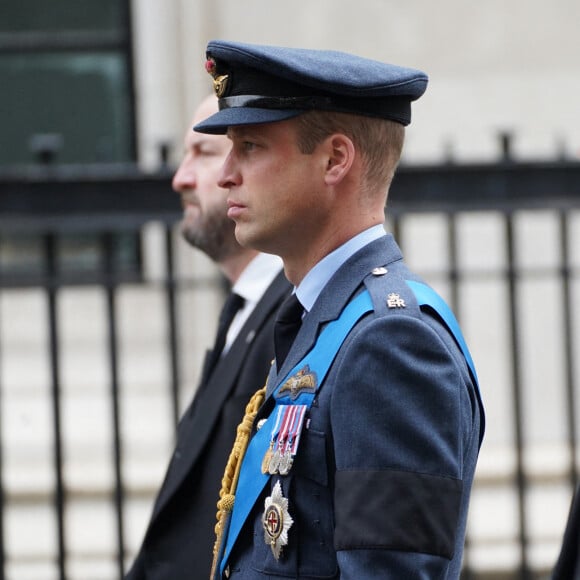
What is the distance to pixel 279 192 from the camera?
2238mm

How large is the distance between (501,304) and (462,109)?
101cm

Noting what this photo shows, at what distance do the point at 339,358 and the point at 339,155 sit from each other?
1.13ft

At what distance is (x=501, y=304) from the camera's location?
6668 mm

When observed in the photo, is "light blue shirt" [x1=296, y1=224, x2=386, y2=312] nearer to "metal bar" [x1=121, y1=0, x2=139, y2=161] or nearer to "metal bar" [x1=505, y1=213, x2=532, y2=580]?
"metal bar" [x1=505, y1=213, x2=532, y2=580]

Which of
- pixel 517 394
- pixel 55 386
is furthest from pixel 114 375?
pixel 517 394

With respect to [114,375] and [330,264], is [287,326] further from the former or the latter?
[114,375]

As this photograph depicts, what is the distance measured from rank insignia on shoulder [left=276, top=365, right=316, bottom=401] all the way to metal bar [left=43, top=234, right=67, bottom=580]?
9.37 feet

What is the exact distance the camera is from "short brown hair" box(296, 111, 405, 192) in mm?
2227

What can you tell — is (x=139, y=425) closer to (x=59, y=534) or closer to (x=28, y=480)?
(x=28, y=480)

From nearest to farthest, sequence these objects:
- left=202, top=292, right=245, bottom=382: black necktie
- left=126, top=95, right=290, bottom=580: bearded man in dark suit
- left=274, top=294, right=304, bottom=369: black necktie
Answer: left=274, top=294, right=304, bottom=369: black necktie → left=126, top=95, right=290, bottom=580: bearded man in dark suit → left=202, top=292, right=245, bottom=382: black necktie

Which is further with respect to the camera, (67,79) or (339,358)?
(67,79)

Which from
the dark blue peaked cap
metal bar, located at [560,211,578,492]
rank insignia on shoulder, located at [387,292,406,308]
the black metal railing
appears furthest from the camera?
metal bar, located at [560,211,578,492]

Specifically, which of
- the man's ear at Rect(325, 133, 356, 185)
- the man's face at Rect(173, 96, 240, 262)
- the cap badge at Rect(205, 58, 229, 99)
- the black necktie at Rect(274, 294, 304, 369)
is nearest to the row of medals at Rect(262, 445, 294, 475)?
the black necktie at Rect(274, 294, 304, 369)

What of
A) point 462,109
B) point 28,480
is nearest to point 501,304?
point 462,109
